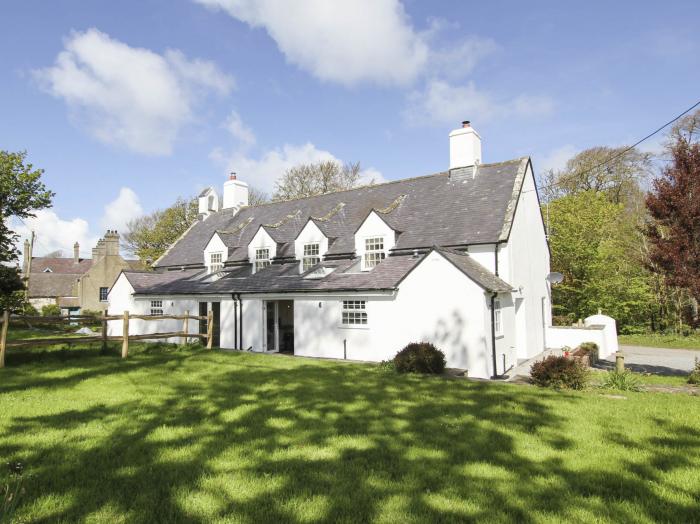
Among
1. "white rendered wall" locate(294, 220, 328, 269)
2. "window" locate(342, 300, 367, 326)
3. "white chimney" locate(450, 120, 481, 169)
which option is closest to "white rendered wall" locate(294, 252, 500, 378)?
"window" locate(342, 300, 367, 326)

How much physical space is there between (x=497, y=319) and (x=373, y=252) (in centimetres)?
665

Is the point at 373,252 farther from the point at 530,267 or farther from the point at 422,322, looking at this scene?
the point at 530,267

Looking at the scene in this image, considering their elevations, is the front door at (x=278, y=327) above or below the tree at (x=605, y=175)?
below

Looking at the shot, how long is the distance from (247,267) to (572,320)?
22.0 metres

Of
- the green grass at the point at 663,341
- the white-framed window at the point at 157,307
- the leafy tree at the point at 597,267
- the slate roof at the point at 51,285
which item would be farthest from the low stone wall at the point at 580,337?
the slate roof at the point at 51,285

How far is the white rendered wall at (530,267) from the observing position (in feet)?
62.6

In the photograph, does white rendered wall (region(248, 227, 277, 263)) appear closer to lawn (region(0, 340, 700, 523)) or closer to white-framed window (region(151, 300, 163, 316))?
white-framed window (region(151, 300, 163, 316))

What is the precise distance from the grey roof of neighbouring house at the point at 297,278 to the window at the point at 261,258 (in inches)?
23.2

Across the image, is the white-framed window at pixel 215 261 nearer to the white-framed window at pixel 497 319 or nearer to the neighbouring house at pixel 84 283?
the white-framed window at pixel 497 319

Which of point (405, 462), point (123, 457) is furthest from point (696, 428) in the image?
point (123, 457)

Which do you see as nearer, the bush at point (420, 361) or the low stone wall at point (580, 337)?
the bush at point (420, 361)

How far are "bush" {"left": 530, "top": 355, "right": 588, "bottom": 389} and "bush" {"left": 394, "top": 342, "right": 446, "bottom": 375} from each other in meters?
2.82

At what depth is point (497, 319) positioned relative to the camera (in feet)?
54.3

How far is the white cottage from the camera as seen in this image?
54.0ft
